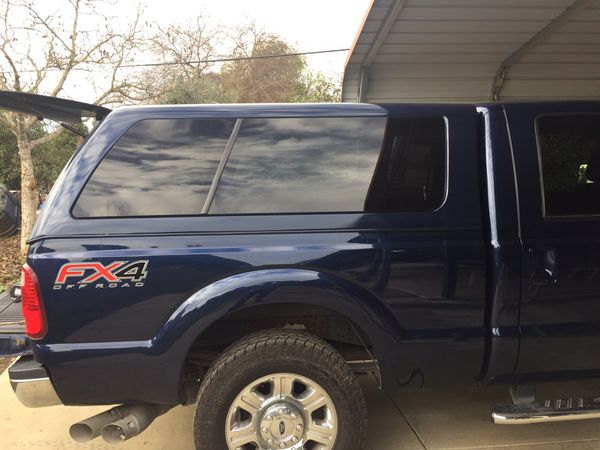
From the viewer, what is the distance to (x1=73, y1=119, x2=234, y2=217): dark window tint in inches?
90.1

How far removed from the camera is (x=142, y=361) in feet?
7.43

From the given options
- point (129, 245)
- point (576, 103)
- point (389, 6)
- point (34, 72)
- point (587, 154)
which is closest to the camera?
point (129, 245)

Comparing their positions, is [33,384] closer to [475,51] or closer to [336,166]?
[336,166]

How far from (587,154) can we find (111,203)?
277cm

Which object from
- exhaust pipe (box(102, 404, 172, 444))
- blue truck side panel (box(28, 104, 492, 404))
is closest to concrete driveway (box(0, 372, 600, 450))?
exhaust pipe (box(102, 404, 172, 444))

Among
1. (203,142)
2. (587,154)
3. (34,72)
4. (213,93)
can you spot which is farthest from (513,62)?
(213,93)

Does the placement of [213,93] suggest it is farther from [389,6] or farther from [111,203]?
[111,203]

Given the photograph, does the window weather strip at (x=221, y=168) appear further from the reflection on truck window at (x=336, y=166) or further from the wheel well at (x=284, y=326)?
the wheel well at (x=284, y=326)

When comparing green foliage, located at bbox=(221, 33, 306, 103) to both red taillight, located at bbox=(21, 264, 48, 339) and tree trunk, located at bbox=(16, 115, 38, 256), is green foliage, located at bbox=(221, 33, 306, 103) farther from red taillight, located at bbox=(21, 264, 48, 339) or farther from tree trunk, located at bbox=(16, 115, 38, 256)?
red taillight, located at bbox=(21, 264, 48, 339)

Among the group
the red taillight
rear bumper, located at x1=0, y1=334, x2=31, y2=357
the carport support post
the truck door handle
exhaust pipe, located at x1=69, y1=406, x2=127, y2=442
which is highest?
the carport support post

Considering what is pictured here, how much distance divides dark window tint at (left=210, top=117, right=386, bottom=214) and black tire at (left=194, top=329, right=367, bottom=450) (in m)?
0.71

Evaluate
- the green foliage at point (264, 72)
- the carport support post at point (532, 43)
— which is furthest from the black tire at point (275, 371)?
the green foliage at point (264, 72)

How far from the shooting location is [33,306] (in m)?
2.19

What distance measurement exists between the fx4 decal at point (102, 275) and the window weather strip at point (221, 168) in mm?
420
